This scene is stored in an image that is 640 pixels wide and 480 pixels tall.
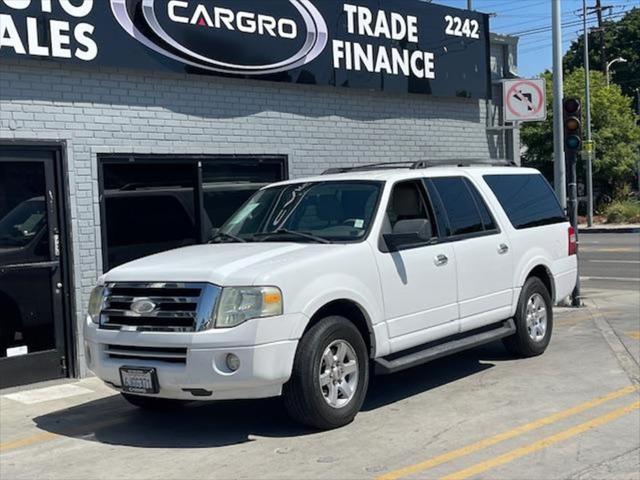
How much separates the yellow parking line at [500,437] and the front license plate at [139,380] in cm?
183

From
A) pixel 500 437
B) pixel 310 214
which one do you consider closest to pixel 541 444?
pixel 500 437

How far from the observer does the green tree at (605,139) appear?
37.9 metres

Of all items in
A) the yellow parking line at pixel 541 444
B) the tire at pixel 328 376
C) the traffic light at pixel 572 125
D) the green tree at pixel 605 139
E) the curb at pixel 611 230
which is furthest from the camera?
the green tree at pixel 605 139

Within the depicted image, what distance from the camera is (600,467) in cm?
550

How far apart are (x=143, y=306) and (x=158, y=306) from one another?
0.45ft

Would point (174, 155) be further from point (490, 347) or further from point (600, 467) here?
point (600, 467)

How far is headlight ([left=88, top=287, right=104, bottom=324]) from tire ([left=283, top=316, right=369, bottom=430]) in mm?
1624

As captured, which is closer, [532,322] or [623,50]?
[532,322]

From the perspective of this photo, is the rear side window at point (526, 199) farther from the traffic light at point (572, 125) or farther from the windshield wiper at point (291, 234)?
the traffic light at point (572, 125)

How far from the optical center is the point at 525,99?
46.4ft

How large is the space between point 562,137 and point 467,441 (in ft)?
29.7

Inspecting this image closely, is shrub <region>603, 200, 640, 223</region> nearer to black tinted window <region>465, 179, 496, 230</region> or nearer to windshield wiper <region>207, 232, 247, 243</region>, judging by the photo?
black tinted window <region>465, 179, 496, 230</region>

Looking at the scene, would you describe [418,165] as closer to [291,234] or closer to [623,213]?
[291,234]

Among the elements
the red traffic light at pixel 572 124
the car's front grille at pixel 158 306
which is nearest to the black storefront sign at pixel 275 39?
the red traffic light at pixel 572 124
